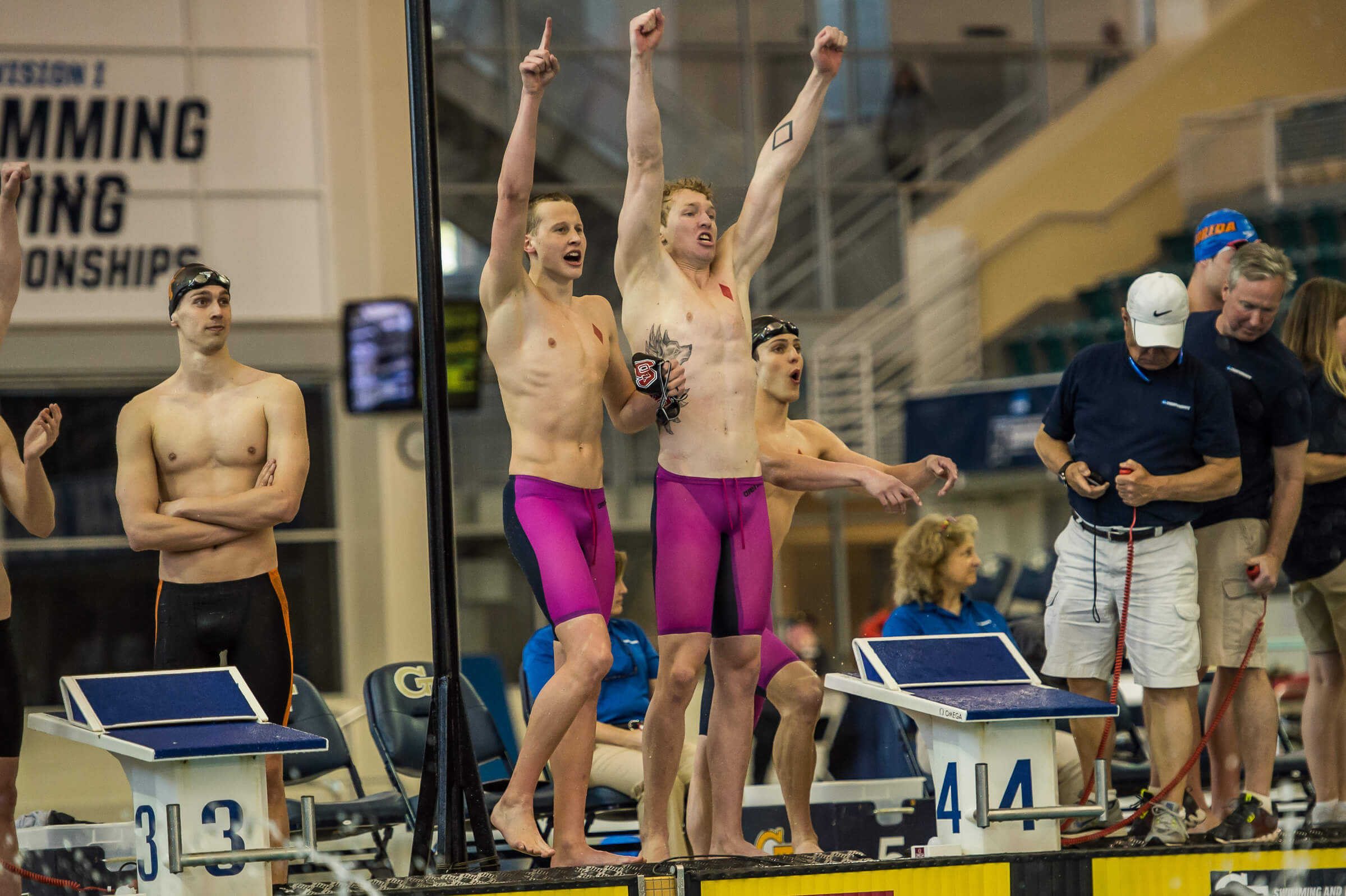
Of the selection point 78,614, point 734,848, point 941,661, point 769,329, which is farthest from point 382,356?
point 734,848

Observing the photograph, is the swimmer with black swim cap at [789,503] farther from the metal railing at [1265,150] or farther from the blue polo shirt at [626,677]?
the metal railing at [1265,150]

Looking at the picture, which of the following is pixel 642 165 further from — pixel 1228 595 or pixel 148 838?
pixel 1228 595

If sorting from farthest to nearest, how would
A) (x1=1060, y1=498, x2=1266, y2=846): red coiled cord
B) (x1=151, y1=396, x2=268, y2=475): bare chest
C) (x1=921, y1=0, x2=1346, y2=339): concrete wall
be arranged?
(x1=921, y1=0, x2=1346, y2=339): concrete wall
(x1=1060, y1=498, x2=1266, y2=846): red coiled cord
(x1=151, y1=396, x2=268, y2=475): bare chest

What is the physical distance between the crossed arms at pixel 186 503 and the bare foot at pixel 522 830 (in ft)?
3.05

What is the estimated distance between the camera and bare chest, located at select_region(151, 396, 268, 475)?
372 centimetres

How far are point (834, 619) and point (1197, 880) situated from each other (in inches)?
335

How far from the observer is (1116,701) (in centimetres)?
396

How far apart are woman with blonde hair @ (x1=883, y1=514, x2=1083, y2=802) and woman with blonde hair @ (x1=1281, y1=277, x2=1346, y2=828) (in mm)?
857

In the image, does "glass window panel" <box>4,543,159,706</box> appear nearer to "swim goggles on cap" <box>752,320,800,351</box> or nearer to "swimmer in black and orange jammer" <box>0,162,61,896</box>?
"swimmer in black and orange jammer" <box>0,162,61,896</box>

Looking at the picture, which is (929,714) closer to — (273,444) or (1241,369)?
(1241,369)

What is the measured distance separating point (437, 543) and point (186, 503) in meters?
0.68

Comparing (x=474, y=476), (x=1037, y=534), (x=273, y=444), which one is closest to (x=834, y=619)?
(x=1037, y=534)

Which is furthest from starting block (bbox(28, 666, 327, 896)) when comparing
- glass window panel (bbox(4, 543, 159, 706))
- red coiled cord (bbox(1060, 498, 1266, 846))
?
glass window panel (bbox(4, 543, 159, 706))

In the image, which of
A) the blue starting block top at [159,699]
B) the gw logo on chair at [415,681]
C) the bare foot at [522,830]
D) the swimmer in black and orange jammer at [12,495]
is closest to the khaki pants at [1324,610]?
the bare foot at [522,830]
